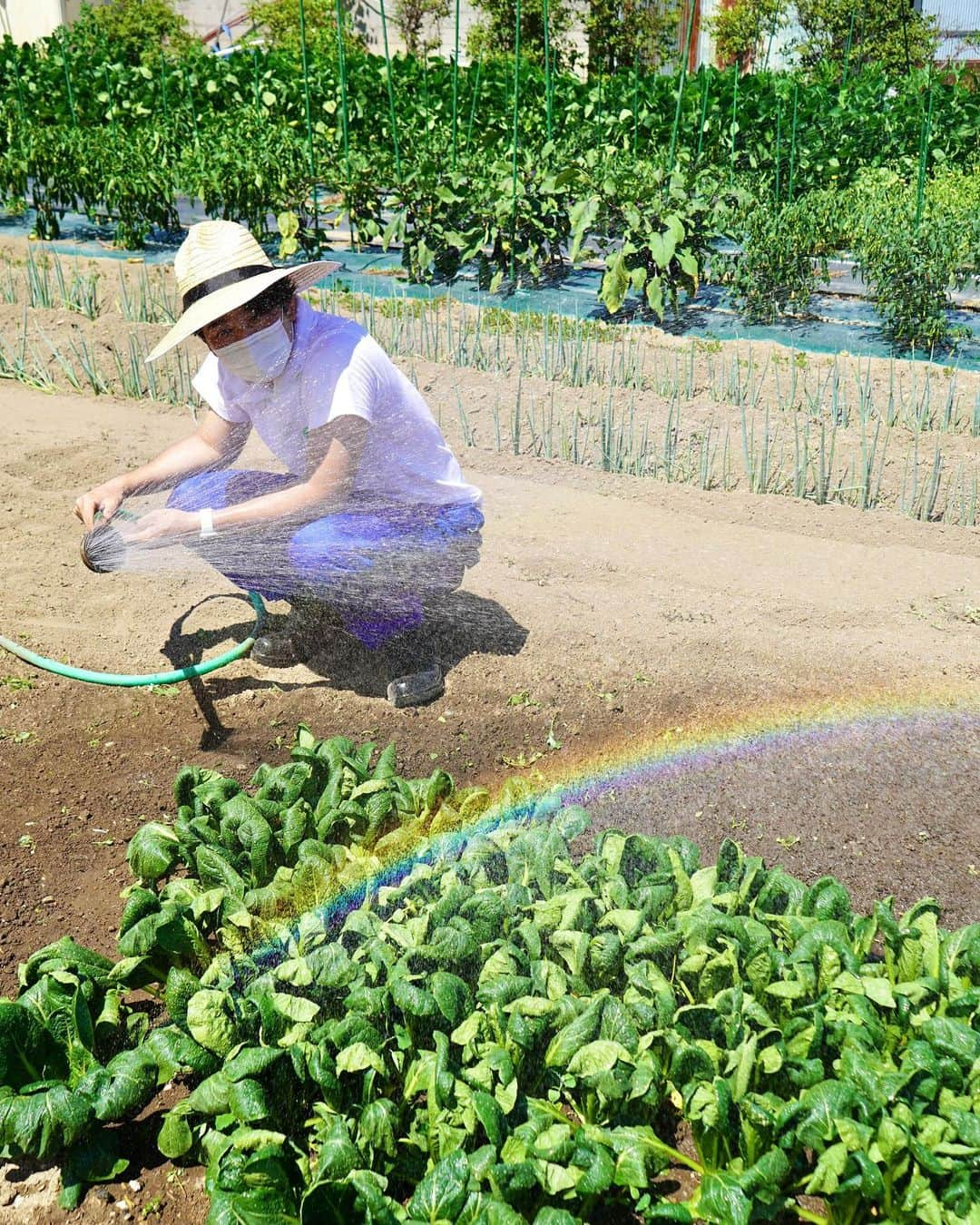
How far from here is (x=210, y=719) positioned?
11.0 feet

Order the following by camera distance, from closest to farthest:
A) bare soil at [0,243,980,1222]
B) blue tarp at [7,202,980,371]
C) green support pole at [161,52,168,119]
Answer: bare soil at [0,243,980,1222]
blue tarp at [7,202,980,371]
green support pole at [161,52,168,119]

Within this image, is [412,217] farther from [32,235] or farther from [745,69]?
[745,69]

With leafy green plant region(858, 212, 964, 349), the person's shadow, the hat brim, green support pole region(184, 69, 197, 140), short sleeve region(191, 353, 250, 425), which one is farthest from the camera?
green support pole region(184, 69, 197, 140)

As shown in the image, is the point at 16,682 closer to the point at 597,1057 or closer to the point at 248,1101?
the point at 248,1101

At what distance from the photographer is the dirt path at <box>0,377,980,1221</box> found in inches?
110

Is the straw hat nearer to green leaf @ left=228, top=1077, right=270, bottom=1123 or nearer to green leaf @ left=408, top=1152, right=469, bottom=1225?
green leaf @ left=228, top=1077, right=270, bottom=1123

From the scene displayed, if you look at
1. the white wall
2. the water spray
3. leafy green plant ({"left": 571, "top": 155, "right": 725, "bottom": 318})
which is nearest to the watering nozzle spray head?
the water spray

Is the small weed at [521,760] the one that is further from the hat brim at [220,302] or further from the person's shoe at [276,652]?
the hat brim at [220,302]

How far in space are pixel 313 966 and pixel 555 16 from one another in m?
19.3

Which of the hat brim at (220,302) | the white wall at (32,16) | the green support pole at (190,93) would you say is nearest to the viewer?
the hat brim at (220,302)

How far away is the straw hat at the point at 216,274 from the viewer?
2928 mm

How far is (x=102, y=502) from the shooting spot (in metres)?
3.15

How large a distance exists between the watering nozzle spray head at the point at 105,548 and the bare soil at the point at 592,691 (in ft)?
1.64

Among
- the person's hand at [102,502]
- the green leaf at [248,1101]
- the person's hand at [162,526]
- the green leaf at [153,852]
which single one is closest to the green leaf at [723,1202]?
the green leaf at [248,1101]
